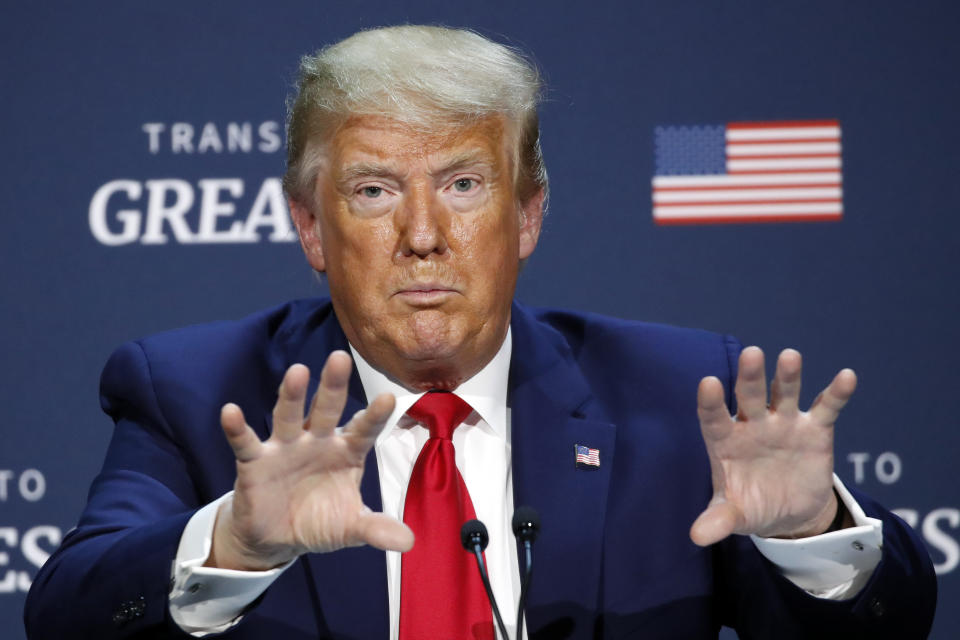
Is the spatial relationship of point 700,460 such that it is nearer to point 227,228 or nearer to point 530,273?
point 530,273

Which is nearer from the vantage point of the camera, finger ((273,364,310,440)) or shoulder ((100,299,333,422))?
finger ((273,364,310,440))

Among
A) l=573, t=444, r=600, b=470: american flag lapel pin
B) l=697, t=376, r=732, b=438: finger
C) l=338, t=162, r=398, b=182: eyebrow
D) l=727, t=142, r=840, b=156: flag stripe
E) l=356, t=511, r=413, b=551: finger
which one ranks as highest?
l=727, t=142, r=840, b=156: flag stripe

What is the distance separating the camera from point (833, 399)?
162 centimetres

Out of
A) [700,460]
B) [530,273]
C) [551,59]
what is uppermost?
[551,59]

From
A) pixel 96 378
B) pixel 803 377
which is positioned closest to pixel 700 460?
pixel 803 377

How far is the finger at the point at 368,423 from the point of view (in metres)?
1.51

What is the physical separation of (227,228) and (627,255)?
103cm

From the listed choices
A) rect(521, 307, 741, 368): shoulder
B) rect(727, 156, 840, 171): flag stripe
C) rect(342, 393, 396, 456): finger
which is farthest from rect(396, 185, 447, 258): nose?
rect(727, 156, 840, 171): flag stripe

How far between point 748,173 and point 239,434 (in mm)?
1890

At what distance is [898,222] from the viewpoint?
2979mm

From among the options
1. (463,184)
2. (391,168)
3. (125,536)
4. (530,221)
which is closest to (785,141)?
(530,221)

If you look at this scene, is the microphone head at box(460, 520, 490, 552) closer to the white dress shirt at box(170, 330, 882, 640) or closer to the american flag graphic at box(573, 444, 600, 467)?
the white dress shirt at box(170, 330, 882, 640)

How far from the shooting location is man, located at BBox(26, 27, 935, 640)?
1679mm

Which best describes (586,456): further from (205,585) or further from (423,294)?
(205,585)
